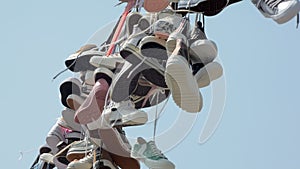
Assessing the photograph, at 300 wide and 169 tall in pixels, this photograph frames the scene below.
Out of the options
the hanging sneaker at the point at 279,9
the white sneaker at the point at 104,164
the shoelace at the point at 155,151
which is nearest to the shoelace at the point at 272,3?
the hanging sneaker at the point at 279,9

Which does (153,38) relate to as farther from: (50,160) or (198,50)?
(50,160)

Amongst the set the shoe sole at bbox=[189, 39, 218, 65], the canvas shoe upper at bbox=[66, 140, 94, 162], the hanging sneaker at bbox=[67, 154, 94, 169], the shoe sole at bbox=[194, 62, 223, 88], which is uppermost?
the shoe sole at bbox=[189, 39, 218, 65]

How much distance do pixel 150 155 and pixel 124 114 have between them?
0.19m

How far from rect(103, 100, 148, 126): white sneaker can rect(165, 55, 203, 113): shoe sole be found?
190 mm

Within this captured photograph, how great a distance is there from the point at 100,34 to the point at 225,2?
72 cm

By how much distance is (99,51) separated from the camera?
3389mm

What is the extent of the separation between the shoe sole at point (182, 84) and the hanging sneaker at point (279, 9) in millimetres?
355

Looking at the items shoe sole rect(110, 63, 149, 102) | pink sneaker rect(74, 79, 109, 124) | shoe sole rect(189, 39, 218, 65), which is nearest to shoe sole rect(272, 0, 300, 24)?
shoe sole rect(189, 39, 218, 65)

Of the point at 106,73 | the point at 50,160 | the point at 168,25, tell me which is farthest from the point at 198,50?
the point at 50,160

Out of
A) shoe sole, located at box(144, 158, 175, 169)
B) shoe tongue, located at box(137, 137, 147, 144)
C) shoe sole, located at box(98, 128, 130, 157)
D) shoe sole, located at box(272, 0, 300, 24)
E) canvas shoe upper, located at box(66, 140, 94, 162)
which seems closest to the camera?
shoe sole, located at box(272, 0, 300, 24)

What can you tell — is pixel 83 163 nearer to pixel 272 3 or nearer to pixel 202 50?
pixel 202 50

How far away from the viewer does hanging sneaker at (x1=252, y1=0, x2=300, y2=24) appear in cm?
284

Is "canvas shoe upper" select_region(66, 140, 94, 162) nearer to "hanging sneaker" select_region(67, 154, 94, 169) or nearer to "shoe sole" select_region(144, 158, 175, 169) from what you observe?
"hanging sneaker" select_region(67, 154, 94, 169)

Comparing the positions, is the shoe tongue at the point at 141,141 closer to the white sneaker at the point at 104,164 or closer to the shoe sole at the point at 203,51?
the white sneaker at the point at 104,164
